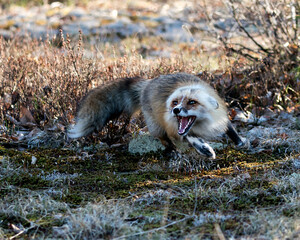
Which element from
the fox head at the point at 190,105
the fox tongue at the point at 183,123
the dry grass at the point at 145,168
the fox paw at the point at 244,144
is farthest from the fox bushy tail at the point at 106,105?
the fox paw at the point at 244,144

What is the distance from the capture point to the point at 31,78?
24.0 feet

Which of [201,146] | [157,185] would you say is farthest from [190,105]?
[157,185]

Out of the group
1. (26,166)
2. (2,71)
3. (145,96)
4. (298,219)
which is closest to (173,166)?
(145,96)

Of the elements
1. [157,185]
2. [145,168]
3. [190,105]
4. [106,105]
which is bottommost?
[145,168]

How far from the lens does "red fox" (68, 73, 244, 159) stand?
5.39 metres

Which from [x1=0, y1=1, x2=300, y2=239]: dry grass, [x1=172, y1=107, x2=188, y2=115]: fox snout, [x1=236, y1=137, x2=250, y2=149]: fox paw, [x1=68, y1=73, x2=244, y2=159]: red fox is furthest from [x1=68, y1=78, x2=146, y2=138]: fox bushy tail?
[x1=236, y1=137, x2=250, y2=149]: fox paw

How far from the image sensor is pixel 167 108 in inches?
223

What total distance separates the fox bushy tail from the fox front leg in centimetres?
116

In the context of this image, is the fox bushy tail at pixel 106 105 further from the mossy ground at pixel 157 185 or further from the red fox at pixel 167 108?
the mossy ground at pixel 157 185

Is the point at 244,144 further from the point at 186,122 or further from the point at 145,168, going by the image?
the point at 145,168

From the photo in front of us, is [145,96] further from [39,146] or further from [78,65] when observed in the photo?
[39,146]

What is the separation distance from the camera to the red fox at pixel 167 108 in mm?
5387

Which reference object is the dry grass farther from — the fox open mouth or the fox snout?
the fox snout

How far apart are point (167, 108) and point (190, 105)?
43cm
